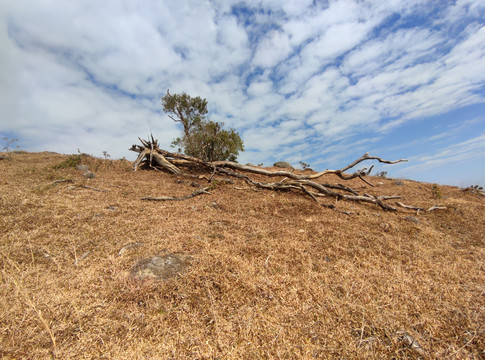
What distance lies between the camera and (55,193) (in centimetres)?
690

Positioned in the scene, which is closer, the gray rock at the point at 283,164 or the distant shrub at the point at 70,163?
the distant shrub at the point at 70,163

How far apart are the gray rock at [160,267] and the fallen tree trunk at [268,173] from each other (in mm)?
6614

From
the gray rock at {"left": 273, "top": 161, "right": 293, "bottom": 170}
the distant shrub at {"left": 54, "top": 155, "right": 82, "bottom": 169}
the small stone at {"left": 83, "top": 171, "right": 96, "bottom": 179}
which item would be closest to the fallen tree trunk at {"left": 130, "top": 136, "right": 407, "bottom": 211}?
the small stone at {"left": 83, "top": 171, "right": 96, "bottom": 179}

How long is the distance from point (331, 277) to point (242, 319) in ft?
6.00

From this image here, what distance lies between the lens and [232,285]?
127 inches

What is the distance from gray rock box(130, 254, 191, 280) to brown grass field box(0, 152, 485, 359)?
0.13m

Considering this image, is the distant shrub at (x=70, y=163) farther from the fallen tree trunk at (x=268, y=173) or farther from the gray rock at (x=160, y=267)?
the gray rock at (x=160, y=267)

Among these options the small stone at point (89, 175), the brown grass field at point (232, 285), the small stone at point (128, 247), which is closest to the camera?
the brown grass field at point (232, 285)

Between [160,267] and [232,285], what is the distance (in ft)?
4.28

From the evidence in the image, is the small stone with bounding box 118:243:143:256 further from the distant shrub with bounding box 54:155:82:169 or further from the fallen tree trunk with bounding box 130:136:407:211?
the distant shrub with bounding box 54:155:82:169

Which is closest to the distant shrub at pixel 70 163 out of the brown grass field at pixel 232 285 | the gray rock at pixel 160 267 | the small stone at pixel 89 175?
the small stone at pixel 89 175

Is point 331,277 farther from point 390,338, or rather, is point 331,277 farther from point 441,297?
point 441,297

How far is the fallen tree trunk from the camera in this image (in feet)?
31.1

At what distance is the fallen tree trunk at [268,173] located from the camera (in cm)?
948
